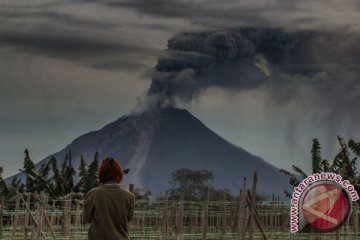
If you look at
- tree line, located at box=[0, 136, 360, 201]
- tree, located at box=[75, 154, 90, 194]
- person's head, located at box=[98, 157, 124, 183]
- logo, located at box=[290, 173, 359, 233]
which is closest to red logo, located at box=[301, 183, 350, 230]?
logo, located at box=[290, 173, 359, 233]

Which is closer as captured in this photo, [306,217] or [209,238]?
[306,217]

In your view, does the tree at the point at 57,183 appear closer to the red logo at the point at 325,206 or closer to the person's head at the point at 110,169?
the red logo at the point at 325,206

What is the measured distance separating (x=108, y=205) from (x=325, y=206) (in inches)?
529

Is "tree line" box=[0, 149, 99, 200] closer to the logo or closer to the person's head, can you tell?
the logo

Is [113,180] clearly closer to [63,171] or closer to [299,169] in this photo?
[299,169]

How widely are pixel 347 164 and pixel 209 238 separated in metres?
7.11

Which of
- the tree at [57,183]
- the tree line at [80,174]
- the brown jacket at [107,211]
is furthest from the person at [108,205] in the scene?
the tree at [57,183]

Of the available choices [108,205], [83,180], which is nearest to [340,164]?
[83,180]

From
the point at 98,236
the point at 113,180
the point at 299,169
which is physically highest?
the point at 299,169

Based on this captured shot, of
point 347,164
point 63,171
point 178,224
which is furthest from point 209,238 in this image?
point 63,171

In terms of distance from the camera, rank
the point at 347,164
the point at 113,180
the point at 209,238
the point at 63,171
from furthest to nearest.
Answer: the point at 63,171
the point at 347,164
the point at 209,238
the point at 113,180

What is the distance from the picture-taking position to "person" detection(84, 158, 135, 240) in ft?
23.3

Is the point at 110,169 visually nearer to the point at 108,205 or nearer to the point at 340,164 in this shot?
the point at 108,205

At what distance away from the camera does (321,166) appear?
109 feet
